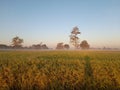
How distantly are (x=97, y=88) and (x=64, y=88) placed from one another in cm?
167

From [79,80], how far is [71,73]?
1.05 metres

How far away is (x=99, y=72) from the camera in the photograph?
10320 mm

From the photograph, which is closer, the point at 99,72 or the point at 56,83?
the point at 56,83

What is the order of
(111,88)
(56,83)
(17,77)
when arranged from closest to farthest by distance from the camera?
(111,88), (56,83), (17,77)

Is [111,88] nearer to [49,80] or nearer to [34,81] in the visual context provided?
[49,80]

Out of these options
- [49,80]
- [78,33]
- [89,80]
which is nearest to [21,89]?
[49,80]

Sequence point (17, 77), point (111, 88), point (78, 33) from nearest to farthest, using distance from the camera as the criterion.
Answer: point (111, 88), point (17, 77), point (78, 33)

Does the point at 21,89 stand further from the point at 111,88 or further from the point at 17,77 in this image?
the point at 111,88

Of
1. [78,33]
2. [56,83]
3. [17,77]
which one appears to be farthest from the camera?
[78,33]

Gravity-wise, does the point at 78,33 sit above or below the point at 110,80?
above

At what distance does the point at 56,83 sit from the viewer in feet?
29.8

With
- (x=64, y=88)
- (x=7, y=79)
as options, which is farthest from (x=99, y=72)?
(x=7, y=79)

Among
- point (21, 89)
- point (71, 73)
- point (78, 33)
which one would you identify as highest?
point (78, 33)

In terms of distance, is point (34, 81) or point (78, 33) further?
point (78, 33)
